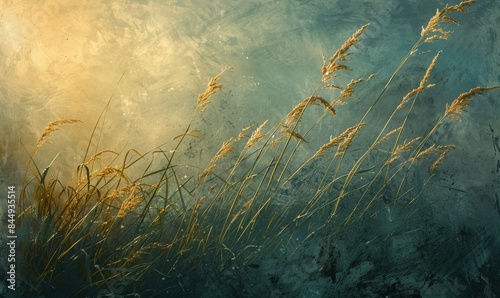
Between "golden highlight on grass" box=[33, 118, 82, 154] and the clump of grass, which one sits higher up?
"golden highlight on grass" box=[33, 118, 82, 154]

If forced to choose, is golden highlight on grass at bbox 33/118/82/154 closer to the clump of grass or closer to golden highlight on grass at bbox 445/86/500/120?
the clump of grass

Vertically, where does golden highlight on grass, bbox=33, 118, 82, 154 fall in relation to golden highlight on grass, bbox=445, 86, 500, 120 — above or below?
above

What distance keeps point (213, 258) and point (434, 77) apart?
4.09 feet

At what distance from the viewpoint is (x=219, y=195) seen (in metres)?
2.73

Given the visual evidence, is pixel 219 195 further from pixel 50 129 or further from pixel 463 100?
pixel 463 100

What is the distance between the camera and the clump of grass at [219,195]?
2574mm

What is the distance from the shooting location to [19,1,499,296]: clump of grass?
8.45ft

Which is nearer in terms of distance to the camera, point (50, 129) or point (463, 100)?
point (50, 129)

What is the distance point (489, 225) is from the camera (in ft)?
9.82

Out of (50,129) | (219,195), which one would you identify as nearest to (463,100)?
(219,195)

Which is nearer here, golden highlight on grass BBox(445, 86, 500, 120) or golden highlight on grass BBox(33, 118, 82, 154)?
golden highlight on grass BBox(33, 118, 82, 154)

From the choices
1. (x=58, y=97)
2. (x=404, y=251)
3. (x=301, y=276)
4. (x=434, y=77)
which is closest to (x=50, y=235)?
(x=58, y=97)

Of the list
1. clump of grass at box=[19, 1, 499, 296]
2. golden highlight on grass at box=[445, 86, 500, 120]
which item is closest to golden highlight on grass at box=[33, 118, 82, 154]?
clump of grass at box=[19, 1, 499, 296]

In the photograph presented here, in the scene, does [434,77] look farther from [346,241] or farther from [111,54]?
[111,54]
